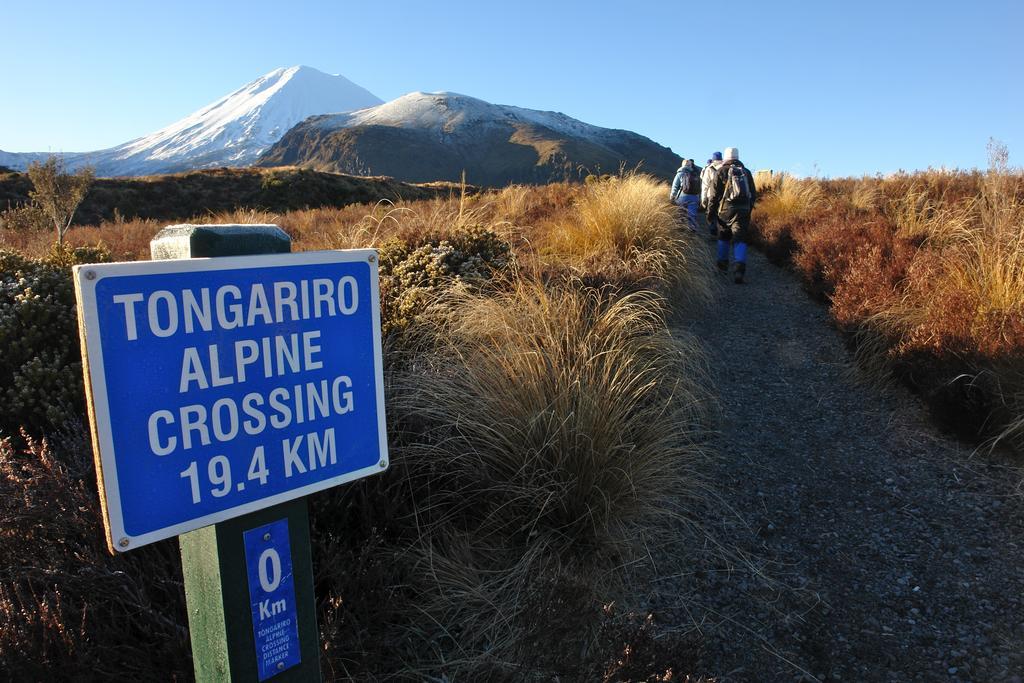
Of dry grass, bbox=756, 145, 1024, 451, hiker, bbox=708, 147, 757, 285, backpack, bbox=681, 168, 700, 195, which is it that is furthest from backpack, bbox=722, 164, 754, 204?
backpack, bbox=681, 168, 700, 195

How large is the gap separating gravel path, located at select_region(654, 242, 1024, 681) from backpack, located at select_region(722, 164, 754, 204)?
15.0 ft

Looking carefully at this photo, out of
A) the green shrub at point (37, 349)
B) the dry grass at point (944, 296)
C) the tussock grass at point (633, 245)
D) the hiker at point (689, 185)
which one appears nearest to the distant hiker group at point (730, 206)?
the hiker at point (689, 185)

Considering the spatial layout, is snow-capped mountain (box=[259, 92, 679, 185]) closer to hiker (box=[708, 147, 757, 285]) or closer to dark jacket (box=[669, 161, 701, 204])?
dark jacket (box=[669, 161, 701, 204])

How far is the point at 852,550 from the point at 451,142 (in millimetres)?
160065

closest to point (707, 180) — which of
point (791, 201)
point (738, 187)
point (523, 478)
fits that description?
point (738, 187)

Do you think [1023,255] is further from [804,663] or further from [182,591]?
[182,591]

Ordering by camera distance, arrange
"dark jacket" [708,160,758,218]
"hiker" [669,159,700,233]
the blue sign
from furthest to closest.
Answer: "hiker" [669,159,700,233] → "dark jacket" [708,160,758,218] → the blue sign

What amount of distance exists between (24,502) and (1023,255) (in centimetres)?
610

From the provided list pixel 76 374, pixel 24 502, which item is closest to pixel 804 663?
pixel 24 502

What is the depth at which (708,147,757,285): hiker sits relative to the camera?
8.83m

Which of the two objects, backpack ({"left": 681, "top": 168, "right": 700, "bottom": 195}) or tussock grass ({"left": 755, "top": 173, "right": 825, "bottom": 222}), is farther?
tussock grass ({"left": 755, "top": 173, "right": 825, "bottom": 222})

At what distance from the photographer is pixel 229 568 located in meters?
1.12

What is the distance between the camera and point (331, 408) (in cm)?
124

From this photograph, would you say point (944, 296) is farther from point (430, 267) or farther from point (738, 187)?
point (738, 187)
